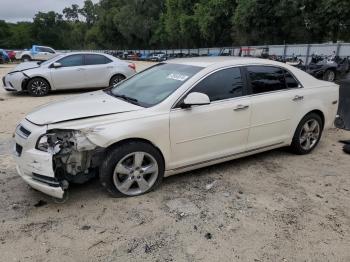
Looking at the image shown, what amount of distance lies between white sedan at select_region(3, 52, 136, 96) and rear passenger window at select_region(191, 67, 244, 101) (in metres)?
8.14

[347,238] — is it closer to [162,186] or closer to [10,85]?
[162,186]

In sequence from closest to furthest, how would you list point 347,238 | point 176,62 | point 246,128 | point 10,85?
point 347,238, point 246,128, point 176,62, point 10,85

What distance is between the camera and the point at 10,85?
11.7 m

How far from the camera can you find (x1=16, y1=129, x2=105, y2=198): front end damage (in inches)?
150

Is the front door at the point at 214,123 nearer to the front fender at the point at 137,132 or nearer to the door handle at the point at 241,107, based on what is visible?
the door handle at the point at 241,107

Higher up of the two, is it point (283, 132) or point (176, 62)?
point (176, 62)

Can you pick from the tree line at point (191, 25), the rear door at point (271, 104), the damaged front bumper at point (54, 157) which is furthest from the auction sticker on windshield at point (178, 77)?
the tree line at point (191, 25)

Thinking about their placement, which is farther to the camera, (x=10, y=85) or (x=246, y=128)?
(x=10, y=85)

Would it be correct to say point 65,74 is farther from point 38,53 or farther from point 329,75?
point 38,53

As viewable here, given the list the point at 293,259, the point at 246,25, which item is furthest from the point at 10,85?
the point at 246,25

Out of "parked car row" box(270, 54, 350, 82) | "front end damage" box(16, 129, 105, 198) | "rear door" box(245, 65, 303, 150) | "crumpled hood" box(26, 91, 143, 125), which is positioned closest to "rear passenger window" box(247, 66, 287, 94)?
"rear door" box(245, 65, 303, 150)

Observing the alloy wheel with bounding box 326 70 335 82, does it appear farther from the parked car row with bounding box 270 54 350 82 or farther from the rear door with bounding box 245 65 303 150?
the rear door with bounding box 245 65 303 150

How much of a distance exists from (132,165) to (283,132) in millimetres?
2411

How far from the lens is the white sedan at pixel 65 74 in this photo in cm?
1148
